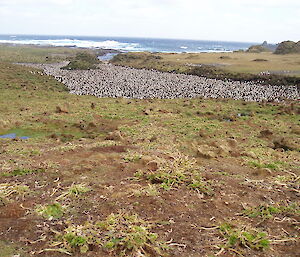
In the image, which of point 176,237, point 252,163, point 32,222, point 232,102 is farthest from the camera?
point 232,102

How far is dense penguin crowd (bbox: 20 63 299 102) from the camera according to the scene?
1601 inches

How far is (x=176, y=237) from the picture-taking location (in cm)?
972

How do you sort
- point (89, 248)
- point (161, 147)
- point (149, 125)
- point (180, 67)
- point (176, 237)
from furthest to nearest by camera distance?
point (180, 67) → point (149, 125) → point (161, 147) → point (176, 237) → point (89, 248)

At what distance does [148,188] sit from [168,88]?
34.7m

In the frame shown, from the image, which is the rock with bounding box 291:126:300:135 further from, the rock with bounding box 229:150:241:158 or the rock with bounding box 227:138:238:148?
the rock with bounding box 229:150:241:158

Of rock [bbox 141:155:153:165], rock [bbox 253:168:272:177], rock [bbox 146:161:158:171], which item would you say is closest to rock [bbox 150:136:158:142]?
rock [bbox 141:155:153:165]

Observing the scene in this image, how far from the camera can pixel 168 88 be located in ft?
151

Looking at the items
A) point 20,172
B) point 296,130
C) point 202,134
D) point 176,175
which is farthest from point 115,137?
point 296,130

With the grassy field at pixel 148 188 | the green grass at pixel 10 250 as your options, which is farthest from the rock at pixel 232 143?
the green grass at pixel 10 250

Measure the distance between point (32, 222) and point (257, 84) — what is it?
44.7 m

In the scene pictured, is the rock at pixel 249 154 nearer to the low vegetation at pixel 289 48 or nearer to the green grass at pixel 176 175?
the green grass at pixel 176 175

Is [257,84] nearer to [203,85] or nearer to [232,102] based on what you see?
[203,85]

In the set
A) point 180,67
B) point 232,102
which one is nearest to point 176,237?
point 232,102

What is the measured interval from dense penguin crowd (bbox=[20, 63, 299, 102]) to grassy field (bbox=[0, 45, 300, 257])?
14.7 metres
